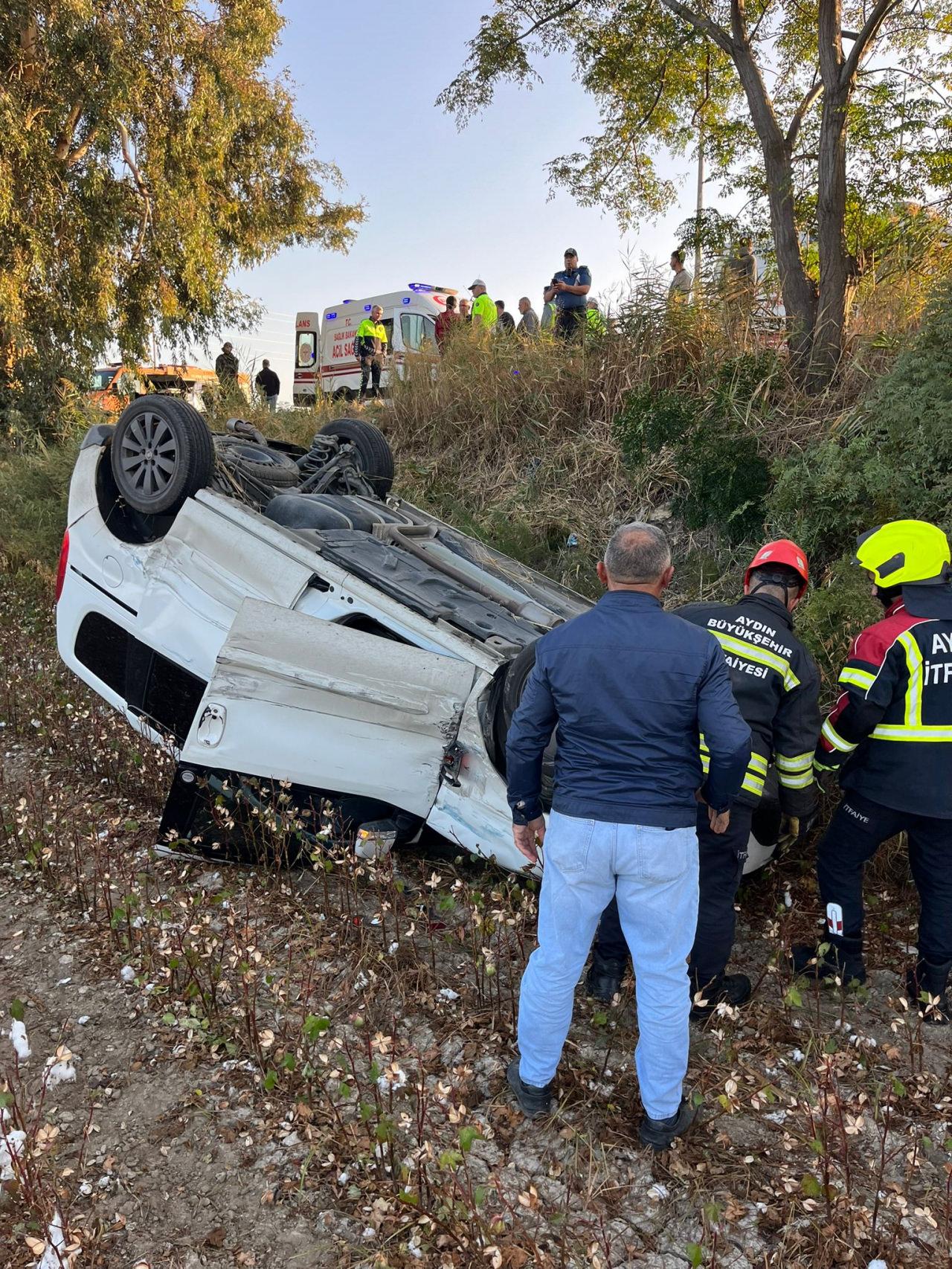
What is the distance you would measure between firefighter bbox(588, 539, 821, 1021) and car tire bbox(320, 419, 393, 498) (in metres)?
2.96

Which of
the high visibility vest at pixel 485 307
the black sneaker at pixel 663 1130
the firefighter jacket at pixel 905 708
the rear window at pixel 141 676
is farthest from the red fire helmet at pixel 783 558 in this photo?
the high visibility vest at pixel 485 307

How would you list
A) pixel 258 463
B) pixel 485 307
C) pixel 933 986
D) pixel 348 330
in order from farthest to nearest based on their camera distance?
pixel 348 330 < pixel 485 307 < pixel 258 463 < pixel 933 986

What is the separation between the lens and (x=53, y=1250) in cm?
190

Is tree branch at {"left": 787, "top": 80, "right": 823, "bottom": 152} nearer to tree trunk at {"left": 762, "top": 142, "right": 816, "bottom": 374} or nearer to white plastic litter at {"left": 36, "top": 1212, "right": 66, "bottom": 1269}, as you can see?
tree trunk at {"left": 762, "top": 142, "right": 816, "bottom": 374}

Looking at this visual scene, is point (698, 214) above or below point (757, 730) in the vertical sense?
above

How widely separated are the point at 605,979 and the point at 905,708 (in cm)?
133

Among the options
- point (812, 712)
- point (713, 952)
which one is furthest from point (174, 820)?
point (812, 712)

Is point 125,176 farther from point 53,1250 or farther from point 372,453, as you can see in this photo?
point 53,1250

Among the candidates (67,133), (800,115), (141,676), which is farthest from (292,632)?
(67,133)

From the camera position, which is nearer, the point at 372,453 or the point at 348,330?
the point at 372,453

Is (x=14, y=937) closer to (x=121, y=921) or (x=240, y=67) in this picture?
(x=121, y=921)

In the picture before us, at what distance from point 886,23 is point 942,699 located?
6365 millimetres

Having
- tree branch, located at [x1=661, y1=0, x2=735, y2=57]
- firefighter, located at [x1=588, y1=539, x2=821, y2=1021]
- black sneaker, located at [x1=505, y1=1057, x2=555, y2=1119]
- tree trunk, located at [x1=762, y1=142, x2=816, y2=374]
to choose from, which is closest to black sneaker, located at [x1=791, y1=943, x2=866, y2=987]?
firefighter, located at [x1=588, y1=539, x2=821, y2=1021]

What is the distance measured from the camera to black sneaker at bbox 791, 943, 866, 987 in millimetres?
2955
